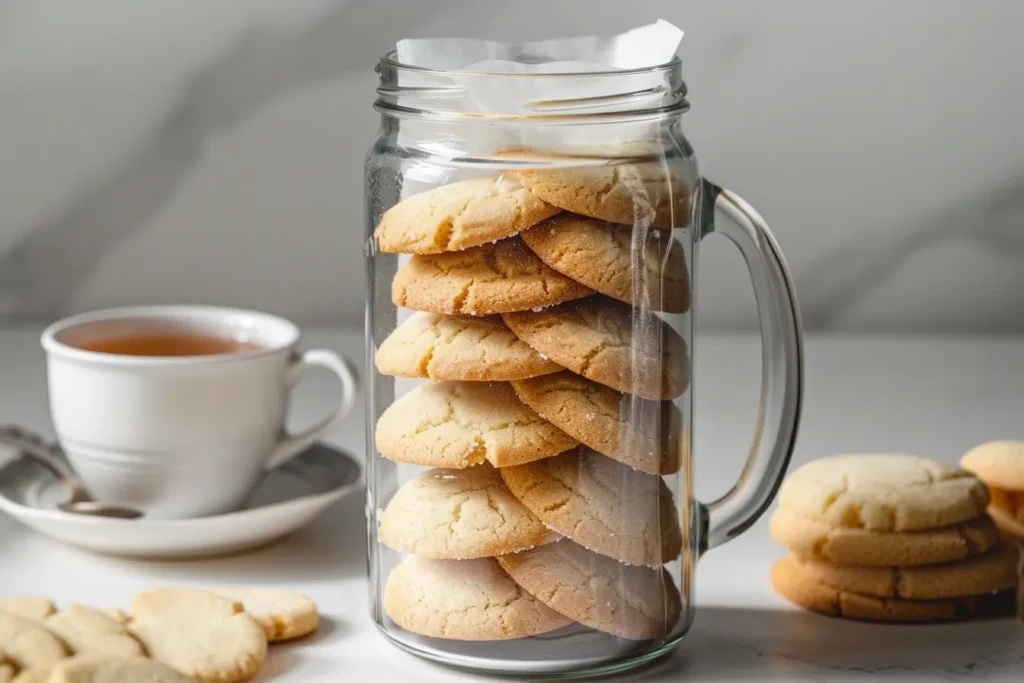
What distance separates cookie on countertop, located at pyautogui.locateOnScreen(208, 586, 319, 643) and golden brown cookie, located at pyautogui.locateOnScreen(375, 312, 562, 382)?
17cm

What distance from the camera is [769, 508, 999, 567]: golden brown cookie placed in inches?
31.3

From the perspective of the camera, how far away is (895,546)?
0.79 m

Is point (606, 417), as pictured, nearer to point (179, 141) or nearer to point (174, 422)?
point (174, 422)

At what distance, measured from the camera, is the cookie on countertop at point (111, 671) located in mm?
660

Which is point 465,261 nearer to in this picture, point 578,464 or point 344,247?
point 578,464

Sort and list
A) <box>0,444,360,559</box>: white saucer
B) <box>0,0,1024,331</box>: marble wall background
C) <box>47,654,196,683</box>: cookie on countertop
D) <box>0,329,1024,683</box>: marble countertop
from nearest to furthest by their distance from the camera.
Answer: <box>47,654,196,683</box>: cookie on countertop, <box>0,329,1024,683</box>: marble countertop, <box>0,444,360,559</box>: white saucer, <box>0,0,1024,331</box>: marble wall background

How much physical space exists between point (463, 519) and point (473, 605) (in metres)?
0.05

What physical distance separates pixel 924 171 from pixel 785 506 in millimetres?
711

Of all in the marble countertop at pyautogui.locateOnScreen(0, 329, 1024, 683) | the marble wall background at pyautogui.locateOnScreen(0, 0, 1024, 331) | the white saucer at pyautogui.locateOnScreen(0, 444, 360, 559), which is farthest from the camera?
the marble wall background at pyautogui.locateOnScreen(0, 0, 1024, 331)

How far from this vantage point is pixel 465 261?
0.69 m

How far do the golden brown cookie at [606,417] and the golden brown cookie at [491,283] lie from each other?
0.14ft

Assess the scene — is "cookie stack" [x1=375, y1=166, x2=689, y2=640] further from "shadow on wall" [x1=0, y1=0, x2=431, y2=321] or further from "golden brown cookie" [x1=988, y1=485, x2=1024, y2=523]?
"shadow on wall" [x1=0, y1=0, x2=431, y2=321]

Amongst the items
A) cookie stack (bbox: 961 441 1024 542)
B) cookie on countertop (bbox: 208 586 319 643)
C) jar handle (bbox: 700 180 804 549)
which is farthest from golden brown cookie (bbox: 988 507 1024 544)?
cookie on countertop (bbox: 208 586 319 643)

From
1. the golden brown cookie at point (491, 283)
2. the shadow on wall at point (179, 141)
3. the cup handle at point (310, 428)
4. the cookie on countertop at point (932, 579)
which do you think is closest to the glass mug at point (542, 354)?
the golden brown cookie at point (491, 283)
